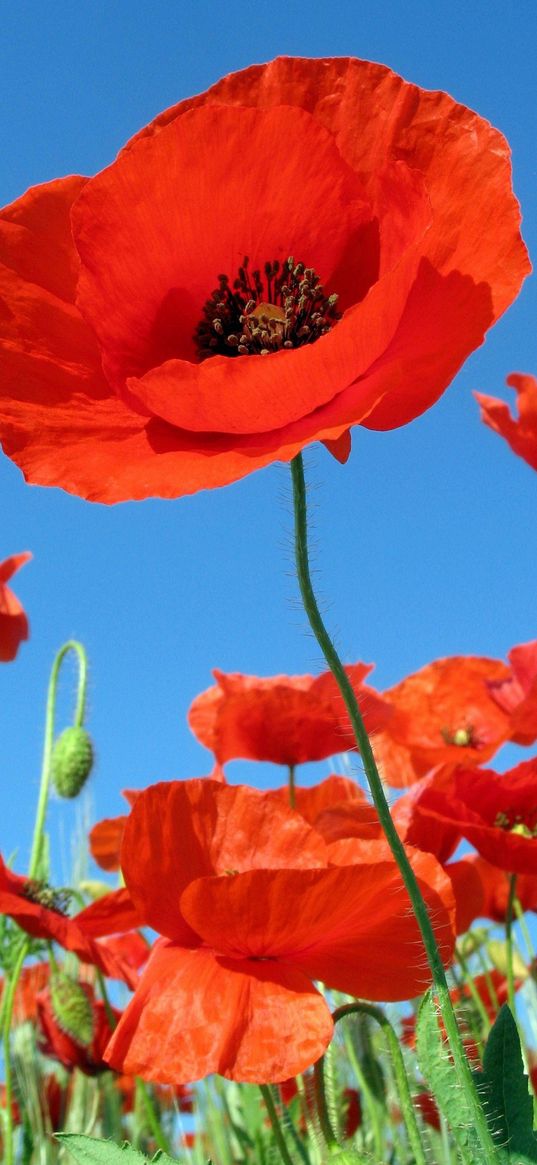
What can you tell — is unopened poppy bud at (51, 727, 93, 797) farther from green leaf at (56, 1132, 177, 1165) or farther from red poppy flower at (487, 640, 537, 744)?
green leaf at (56, 1132, 177, 1165)

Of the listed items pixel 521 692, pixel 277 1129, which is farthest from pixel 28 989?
pixel 277 1129

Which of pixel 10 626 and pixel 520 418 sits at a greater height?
pixel 10 626

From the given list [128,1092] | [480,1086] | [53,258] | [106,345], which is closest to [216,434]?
[106,345]

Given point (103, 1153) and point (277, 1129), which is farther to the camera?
point (277, 1129)

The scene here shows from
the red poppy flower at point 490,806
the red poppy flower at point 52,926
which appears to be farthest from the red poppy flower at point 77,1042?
the red poppy flower at point 490,806

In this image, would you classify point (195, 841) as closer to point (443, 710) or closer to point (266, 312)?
point (266, 312)

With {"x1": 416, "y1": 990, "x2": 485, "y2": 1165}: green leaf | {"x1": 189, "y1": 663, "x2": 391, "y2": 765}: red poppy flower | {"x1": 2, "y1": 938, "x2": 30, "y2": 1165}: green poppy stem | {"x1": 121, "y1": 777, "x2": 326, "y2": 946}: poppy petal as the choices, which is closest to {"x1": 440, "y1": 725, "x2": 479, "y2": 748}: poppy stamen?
{"x1": 189, "y1": 663, "x2": 391, "y2": 765}: red poppy flower
